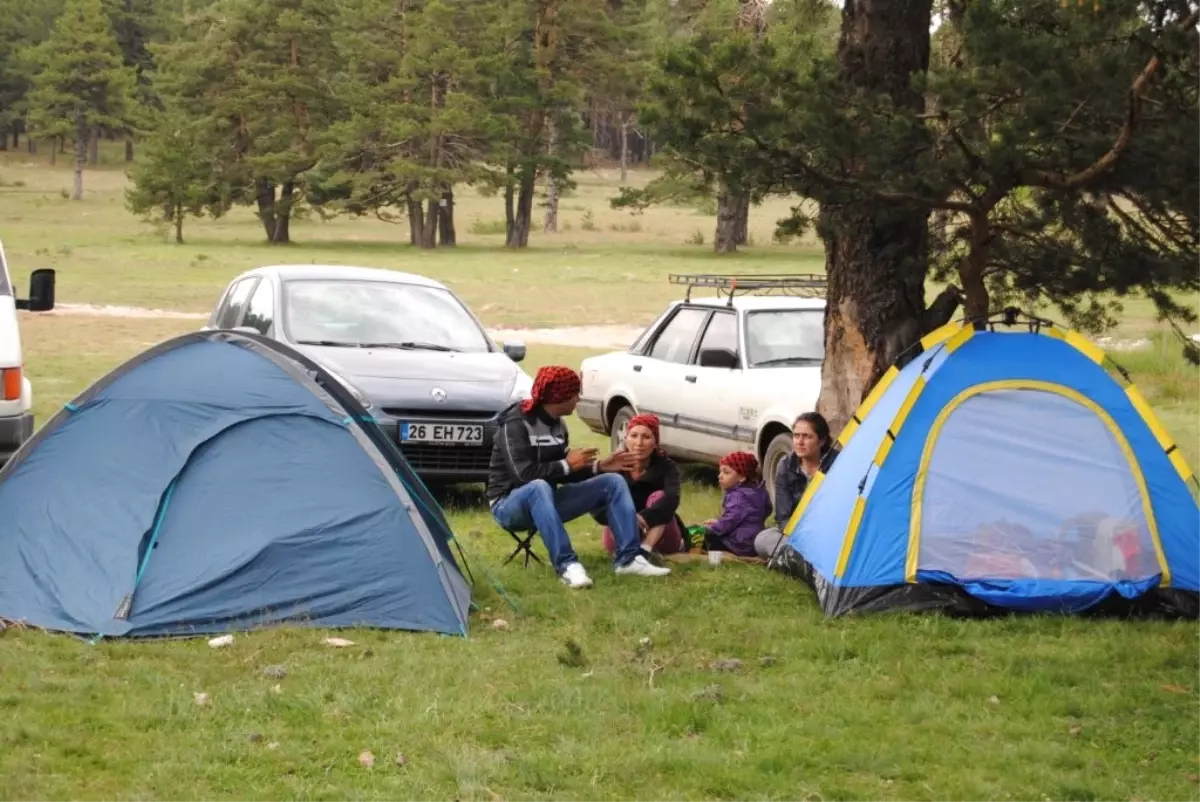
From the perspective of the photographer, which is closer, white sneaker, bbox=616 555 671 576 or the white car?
white sneaker, bbox=616 555 671 576

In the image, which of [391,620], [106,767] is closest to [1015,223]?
[391,620]

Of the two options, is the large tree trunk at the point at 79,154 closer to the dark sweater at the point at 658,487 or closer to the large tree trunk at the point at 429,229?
the large tree trunk at the point at 429,229

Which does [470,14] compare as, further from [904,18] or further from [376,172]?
[904,18]

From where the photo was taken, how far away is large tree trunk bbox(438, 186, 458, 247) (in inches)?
1933

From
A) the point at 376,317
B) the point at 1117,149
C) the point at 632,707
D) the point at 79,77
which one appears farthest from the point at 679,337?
the point at 79,77

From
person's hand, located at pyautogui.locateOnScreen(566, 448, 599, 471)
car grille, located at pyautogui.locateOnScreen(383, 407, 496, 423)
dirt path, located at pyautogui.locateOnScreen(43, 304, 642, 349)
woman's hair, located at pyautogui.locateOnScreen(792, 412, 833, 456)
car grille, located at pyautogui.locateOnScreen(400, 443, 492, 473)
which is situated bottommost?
dirt path, located at pyautogui.locateOnScreen(43, 304, 642, 349)

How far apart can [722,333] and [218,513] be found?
558 cm

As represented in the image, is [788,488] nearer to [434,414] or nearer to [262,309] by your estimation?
[434,414]

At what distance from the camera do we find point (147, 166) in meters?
49.2

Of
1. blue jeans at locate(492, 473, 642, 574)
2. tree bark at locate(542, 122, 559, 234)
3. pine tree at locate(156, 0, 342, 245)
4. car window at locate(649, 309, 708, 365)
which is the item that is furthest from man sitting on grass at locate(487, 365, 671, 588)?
tree bark at locate(542, 122, 559, 234)

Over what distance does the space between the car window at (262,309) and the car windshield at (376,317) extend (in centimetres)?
12

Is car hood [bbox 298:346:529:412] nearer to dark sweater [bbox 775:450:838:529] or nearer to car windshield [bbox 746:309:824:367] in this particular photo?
car windshield [bbox 746:309:824:367]

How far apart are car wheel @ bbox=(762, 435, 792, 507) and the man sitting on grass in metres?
2.35

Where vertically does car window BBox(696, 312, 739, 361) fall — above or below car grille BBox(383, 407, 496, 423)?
above
